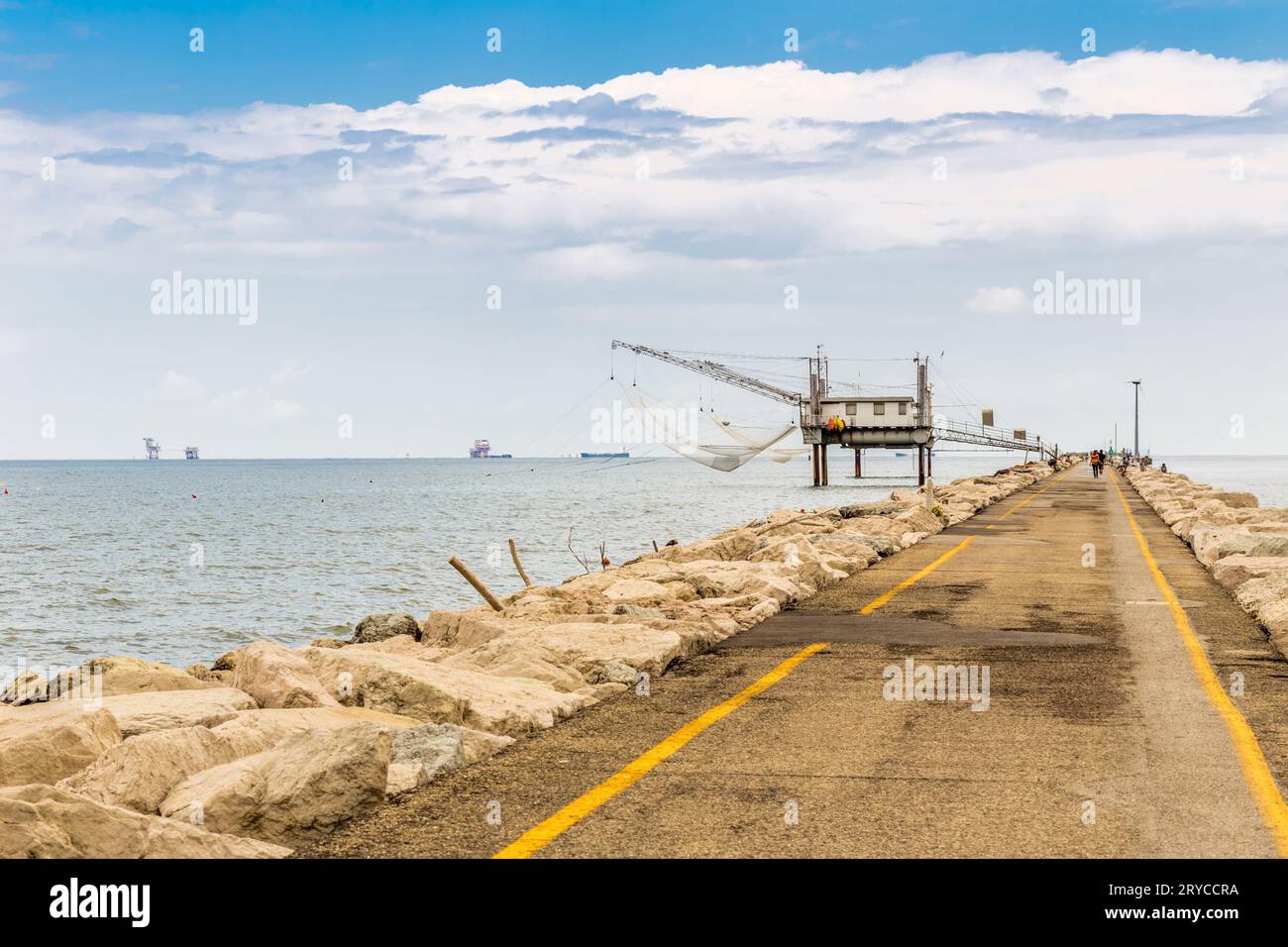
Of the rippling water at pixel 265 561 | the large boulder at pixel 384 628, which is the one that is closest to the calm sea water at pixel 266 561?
the rippling water at pixel 265 561

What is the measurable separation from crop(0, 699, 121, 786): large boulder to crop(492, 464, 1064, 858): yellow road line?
3.22 m

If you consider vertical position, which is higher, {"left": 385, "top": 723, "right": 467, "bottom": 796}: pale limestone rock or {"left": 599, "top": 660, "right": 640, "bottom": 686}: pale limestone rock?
{"left": 385, "top": 723, "right": 467, "bottom": 796}: pale limestone rock

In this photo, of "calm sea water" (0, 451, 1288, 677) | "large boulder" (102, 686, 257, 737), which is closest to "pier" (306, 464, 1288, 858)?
"large boulder" (102, 686, 257, 737)

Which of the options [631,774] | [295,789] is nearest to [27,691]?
[295,789]

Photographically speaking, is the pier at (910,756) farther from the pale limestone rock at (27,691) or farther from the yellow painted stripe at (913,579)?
the pale limestone rock at (27,691)

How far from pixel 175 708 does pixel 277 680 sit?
2.77 feet

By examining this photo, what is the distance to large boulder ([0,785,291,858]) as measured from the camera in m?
5.80

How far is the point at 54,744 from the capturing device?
317 inches

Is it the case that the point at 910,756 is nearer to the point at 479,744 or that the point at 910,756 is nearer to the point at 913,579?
the point at 479,744

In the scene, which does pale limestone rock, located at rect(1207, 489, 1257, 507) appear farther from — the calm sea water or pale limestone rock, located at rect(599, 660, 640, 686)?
pale limestone rock, located at rect(599, 660, 640, 686)

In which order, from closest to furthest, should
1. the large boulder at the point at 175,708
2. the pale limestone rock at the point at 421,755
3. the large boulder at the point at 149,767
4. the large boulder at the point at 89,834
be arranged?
the large boulder at the point at 89,834 → the large boulder at the point at 149,767 → the pale limestone rock at the point at 421,755 → the large boulder at the point at 175,708

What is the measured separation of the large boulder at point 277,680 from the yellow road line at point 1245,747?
6.25m

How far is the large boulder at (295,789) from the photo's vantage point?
6605 mm
